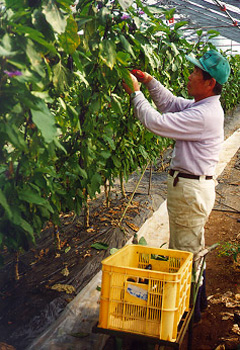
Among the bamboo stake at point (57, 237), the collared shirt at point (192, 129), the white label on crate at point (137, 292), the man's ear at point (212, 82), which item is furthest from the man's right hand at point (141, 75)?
the white label on crate at point (137, 292)

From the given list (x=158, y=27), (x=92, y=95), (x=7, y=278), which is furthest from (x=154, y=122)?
(x=7, y=278)

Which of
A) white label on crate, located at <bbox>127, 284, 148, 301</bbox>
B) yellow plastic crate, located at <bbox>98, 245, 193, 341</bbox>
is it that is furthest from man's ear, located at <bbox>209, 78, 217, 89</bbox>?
white label on crate, located at <bbox>127, 284, 148, 301</bbox>

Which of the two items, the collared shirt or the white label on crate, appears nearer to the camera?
the white label on crate

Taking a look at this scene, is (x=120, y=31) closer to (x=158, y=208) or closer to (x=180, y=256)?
(x=180, y=256)

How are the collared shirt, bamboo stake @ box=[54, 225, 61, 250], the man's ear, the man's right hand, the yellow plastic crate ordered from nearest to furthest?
the yellow plastic crate → the collared shirt → the man's ear → the man's right hand → bamboo stake @ box=[54, 225, 61, 250]

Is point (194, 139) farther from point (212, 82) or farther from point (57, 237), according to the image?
point (57, 237)

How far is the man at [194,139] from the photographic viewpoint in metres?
2.24

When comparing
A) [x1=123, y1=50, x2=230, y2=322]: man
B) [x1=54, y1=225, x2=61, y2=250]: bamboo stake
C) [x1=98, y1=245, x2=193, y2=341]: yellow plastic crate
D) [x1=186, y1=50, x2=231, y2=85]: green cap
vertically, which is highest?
[x1=186, y1=50, x2=231, y2=85]: green cap

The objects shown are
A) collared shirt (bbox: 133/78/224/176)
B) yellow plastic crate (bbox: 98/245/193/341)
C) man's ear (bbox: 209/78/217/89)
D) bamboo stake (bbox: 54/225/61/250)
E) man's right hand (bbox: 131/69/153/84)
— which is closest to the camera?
yellow plastic crate (bbox: 98/245/193/341)

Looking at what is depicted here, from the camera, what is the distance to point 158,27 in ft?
7.79

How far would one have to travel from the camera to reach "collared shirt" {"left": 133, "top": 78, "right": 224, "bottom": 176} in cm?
222

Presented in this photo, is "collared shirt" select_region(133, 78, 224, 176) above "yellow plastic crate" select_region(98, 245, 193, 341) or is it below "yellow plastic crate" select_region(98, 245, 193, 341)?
above

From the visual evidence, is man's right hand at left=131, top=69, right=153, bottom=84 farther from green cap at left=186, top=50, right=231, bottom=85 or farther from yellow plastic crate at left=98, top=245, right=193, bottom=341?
yellow plastic crate at left=98, top=245, right=193, bottom=341

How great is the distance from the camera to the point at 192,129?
2.25 metres
